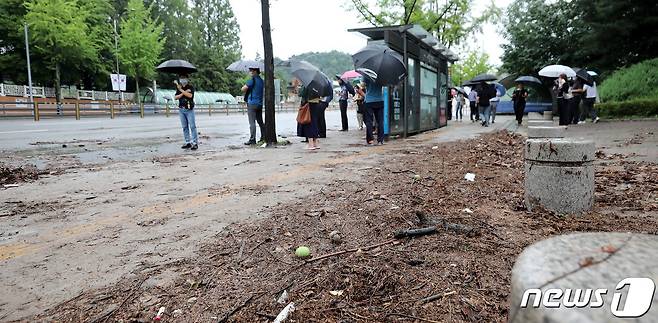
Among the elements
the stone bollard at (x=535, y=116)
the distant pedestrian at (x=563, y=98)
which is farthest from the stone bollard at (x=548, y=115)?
the distant pedestrian at (x=563, y=98)

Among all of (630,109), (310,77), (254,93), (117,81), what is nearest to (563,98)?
(630,109)

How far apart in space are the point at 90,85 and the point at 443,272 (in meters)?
59.5

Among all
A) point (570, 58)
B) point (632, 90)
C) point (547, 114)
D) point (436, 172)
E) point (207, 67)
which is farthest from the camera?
point (207, 67)

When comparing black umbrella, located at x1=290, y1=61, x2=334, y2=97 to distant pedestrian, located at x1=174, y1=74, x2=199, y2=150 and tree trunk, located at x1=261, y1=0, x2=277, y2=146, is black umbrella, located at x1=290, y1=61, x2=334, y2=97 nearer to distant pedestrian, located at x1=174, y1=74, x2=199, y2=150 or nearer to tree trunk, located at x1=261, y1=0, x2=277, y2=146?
tree trunk, located at x1=261, y1=0, x2=277, y2=146

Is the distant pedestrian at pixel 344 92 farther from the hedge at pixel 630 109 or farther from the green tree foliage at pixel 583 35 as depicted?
the green tree foliage at pixel 583 35

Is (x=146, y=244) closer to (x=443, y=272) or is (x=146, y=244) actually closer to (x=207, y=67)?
(x=443, y=272)

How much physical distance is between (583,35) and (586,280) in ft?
92.0

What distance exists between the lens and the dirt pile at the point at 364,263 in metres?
2.24

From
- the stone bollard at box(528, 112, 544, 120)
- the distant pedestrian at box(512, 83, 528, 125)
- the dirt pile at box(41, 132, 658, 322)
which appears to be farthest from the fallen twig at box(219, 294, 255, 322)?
the stone bollard at box(528, 112, 544, 120)

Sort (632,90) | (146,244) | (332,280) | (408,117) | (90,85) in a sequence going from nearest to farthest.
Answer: (332,280) → (146,244) → (408,117) → (632,90) → (90,85)

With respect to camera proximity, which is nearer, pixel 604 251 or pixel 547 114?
pixel 604 251

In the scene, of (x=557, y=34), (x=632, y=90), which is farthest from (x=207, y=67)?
(x=632, y=90)

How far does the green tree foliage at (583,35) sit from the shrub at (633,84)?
146 centimetres

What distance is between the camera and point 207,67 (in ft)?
235
